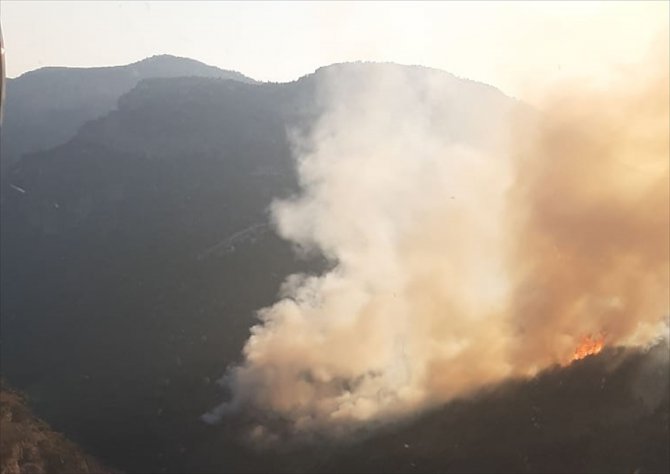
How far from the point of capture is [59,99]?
335 feet

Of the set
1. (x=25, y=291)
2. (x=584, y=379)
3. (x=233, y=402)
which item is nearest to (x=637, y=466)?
(x=584, y=379)

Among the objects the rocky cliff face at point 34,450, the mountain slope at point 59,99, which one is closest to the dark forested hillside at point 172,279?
the mountain slope at point 59,99

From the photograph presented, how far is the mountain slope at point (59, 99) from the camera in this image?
91.2m

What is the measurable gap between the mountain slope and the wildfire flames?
7623cm

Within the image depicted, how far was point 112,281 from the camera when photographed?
62688mm

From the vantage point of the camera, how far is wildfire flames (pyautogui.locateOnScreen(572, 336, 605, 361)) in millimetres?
35438

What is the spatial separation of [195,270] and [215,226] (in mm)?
7494

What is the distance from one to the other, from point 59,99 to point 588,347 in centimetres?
9080

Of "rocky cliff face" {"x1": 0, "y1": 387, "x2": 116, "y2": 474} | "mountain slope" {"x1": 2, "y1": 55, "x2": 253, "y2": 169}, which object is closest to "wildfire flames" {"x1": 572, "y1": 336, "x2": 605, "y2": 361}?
"rocky cliff face" {"x1": 0, "y1": 387, "x2": 116, "y2": 474}

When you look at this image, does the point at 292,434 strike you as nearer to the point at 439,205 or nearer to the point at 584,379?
the point at 584,379

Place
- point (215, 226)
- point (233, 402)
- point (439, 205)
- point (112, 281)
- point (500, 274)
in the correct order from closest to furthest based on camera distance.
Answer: point (233, 402)
point (500, 274)
point (439, 205)
point (112, 281)
point (215, 226)

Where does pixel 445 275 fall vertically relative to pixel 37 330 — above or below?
below

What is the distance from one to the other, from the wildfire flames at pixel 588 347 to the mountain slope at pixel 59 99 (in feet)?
250

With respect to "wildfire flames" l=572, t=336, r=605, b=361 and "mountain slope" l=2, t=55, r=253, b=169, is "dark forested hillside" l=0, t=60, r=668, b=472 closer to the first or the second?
"mountain slope" l=2, t=55, r=253, b=169
